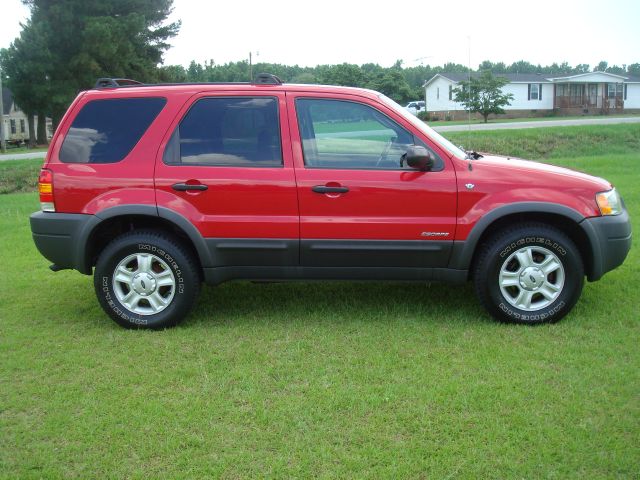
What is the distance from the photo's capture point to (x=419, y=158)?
4.93 metres

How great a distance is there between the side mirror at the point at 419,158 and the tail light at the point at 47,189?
2.78 metres

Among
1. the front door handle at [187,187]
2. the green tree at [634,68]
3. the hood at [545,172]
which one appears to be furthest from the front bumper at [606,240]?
the green tree at [634,68]

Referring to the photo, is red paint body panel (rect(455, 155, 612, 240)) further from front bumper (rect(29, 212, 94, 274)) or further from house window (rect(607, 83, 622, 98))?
house window (rect(607, 83, 622, 98))

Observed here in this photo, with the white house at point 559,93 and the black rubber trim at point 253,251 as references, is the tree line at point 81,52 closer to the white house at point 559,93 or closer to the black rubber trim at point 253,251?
the white house at point 559,93

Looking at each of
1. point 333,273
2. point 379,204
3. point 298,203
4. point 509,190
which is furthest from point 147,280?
point 509,190

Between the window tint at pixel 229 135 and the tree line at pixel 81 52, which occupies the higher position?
the tree line at pixel 81 52

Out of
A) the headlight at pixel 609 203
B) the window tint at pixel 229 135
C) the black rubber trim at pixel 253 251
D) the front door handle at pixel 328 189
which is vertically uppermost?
the window tint at pixel 229 135

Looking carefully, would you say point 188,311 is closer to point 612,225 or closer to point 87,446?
point 87,446

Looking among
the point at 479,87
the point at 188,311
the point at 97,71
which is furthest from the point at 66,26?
the point at 188,311

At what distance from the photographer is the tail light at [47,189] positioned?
17.1 ft

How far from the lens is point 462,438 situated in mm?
3480

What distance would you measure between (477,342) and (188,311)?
2260 millimetres

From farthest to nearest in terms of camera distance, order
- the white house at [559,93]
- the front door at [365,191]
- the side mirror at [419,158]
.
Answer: the white house at [559,93] < the front door at [365,191] < the side mirror at [419,158]

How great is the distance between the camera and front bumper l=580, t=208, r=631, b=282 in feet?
16.7
